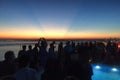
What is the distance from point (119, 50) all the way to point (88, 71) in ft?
45.5

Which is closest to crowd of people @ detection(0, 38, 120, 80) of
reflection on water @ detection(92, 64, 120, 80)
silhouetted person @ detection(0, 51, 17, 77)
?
silhouetted person @ detection(0, 51, 17, 77)

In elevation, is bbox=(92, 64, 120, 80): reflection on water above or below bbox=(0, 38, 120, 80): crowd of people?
below

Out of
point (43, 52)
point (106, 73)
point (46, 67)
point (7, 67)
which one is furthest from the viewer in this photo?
point (43, 52)

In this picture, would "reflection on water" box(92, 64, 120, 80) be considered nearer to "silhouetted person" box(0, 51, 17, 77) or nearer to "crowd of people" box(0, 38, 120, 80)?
"crowd of people" box(0, 38, 120, 80)

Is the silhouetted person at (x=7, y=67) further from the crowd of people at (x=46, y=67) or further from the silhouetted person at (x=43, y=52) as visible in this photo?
the silhouetted person at (x=43, y=52)

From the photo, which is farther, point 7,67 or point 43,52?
point 43,52

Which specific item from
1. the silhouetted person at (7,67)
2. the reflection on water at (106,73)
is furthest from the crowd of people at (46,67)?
the reflection on water at (106,73)

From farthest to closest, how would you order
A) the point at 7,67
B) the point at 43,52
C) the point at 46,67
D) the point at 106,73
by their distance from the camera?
the point at 43,52
the point at 106,73
the point at 46,67
the point at 7,67

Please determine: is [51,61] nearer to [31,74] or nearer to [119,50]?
[31,74]

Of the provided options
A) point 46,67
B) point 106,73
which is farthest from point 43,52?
point 46,67

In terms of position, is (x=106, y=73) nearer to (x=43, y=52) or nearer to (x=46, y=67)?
(x=43, y=52)

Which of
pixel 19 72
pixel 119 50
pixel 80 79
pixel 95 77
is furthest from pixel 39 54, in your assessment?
pixel 119 50

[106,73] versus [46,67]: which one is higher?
[46,67]

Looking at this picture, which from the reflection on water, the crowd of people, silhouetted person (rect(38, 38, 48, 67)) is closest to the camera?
the crowd of people
